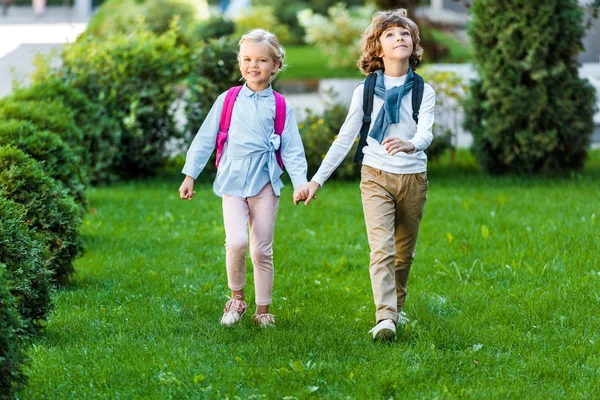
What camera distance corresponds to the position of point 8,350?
366cm

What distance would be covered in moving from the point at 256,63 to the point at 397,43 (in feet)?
2.41

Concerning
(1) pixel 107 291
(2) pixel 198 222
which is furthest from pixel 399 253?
(2) pixel 198 222

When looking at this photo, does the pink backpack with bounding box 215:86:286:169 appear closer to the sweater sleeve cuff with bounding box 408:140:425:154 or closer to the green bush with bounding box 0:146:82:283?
the sweater sleeve cuff with bounding box 408:140:425:154

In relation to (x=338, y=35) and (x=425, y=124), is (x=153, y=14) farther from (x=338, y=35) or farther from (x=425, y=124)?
(x=425, y=124)

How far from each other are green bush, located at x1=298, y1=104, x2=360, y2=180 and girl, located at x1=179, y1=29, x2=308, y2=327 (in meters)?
4.83

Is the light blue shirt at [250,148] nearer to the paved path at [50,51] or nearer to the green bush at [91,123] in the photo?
the green bush at [91,123]

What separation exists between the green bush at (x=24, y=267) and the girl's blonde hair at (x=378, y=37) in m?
1.92

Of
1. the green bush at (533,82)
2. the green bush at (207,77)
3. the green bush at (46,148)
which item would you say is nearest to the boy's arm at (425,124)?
the green bush at (46,148)

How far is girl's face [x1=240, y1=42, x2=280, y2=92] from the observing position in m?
4.85

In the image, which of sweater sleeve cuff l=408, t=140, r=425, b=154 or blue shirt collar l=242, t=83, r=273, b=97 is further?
blue shirt collar l=242, t=83, r=273, b=97

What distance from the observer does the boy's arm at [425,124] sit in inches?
181

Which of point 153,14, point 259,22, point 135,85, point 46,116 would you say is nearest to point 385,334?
point 46,116

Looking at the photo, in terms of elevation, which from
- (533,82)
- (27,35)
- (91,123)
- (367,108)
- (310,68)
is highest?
(367,108)

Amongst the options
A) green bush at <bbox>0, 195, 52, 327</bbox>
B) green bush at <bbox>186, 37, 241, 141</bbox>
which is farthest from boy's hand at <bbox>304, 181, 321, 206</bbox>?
green bush at <bbox>186, 37, 241, 141</bbox>
